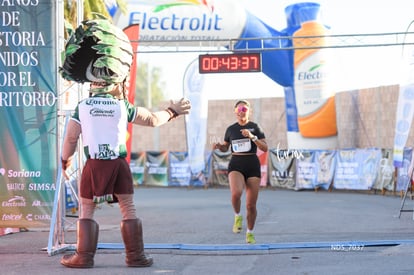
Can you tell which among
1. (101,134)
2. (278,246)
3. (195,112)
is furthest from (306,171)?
(101,134)

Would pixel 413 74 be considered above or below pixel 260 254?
above

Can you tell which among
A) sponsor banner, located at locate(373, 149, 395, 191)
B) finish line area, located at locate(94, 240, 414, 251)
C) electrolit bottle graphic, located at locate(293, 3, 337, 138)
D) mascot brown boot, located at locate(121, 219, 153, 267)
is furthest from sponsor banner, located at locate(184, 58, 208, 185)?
mascot brown boot, located at locate(121, 219, 153, 267)

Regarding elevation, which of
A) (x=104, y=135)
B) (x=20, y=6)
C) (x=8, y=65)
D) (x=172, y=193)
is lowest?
(x=172, y=193)

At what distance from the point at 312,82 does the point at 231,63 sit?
8680 millimetres

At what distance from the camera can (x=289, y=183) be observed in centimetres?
2466

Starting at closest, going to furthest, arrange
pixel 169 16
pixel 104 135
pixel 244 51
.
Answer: pixel 104 135
pixel 244 51
pixel 169 16

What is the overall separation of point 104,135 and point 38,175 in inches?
79.2

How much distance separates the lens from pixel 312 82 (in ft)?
74.9

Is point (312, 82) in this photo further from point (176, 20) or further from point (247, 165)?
point (247, 165)

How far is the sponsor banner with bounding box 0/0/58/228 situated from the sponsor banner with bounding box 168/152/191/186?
17.1 m

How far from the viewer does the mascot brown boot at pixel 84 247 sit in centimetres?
774

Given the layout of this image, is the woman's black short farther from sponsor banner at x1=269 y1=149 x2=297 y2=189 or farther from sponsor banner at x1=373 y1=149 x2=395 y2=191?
sponsor banner at x1=269 y1=149 x2=297 y2=189

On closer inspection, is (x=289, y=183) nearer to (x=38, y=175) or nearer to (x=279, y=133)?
(x=279, y=133)

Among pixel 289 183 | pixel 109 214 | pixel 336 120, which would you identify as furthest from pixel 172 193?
pixel 109 214
